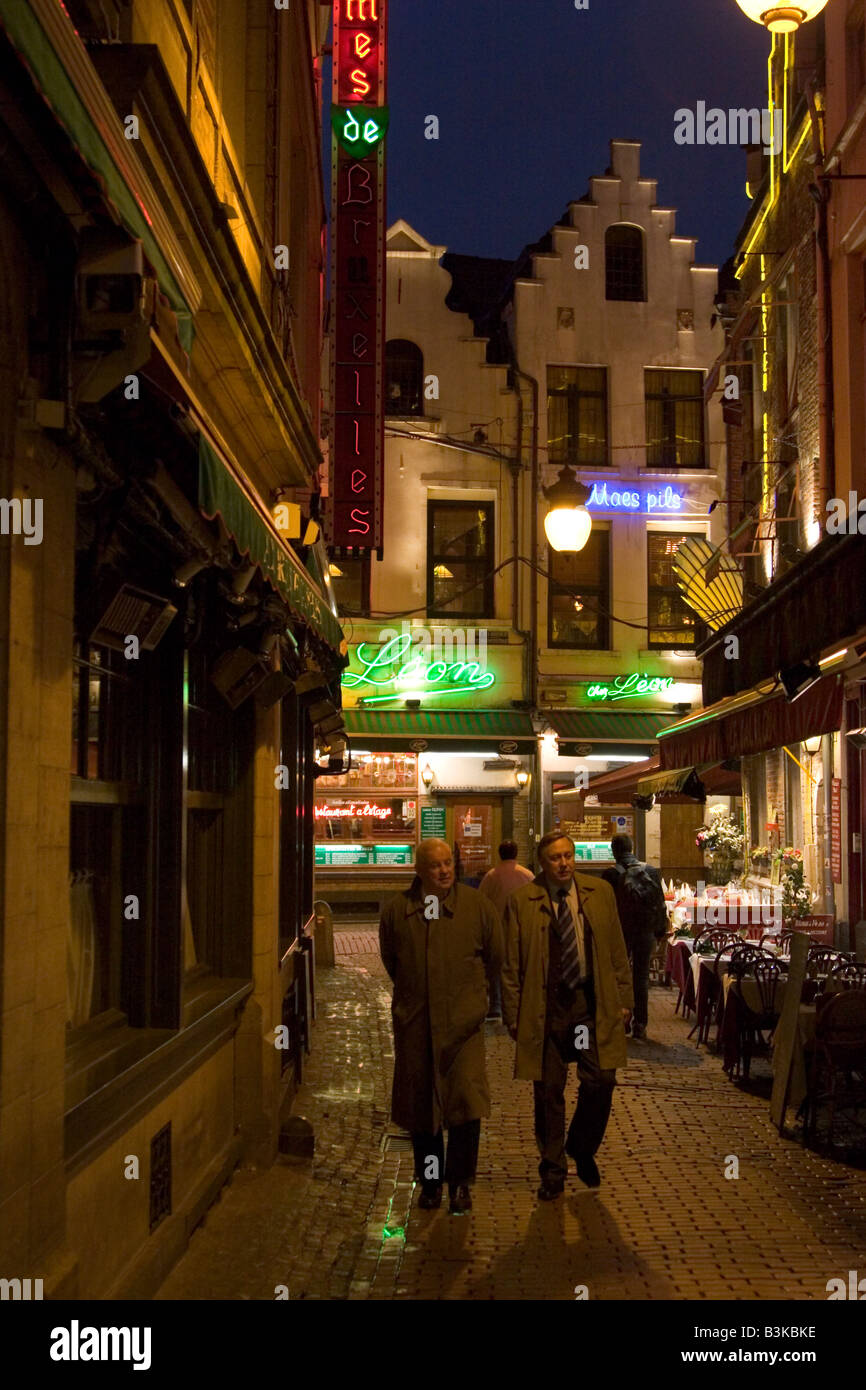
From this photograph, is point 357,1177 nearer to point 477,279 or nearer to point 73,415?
point 73,415

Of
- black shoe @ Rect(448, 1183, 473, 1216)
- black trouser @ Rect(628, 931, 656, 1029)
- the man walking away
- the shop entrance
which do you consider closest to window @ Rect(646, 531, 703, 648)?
the shop entrance

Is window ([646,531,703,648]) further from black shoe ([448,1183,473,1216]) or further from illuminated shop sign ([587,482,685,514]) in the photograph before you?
black shoe ([448,1183,473,1216])

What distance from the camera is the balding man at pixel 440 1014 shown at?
6.80 metres

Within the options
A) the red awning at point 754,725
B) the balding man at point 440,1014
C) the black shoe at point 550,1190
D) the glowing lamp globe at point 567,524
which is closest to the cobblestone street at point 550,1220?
the black shoe at point 550,1190

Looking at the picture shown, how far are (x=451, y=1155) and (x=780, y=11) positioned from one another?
20.7 ft

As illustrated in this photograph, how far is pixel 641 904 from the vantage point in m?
11.6

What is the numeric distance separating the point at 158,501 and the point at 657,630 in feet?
73.6

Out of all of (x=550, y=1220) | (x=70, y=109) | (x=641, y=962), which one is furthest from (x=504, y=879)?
(x=70, y=109)

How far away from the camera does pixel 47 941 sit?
149 inches

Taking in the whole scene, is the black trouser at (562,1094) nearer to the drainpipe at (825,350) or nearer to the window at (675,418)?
the drainpipe at (825,350)

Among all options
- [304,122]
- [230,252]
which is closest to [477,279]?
[304,122]

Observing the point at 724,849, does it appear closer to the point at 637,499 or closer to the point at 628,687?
the point at 628,687

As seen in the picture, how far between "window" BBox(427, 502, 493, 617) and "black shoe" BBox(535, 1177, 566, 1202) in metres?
19.5

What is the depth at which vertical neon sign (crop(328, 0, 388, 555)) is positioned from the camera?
1352 cm
